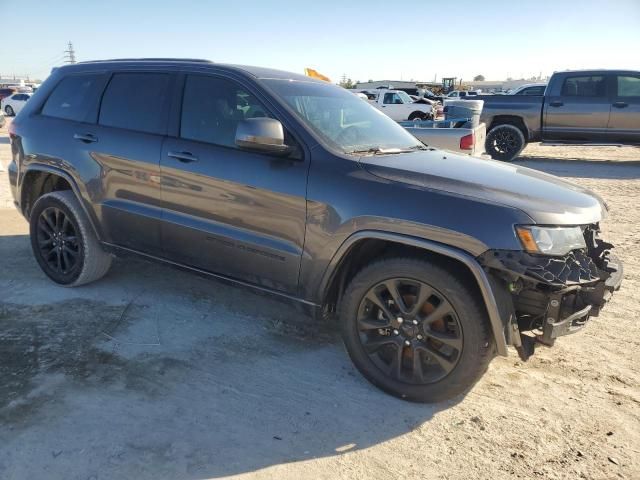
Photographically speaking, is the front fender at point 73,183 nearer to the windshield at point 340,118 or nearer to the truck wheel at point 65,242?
the truck wheel at point 65,242

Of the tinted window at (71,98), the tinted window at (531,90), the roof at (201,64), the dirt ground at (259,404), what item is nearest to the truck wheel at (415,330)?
the dirt ground at (259,404)

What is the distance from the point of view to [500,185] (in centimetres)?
288

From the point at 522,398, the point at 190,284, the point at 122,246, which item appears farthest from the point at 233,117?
the point at 522,398

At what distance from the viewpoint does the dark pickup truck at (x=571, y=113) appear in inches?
470

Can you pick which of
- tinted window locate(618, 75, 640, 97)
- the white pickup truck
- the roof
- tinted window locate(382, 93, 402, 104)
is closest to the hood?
the roof

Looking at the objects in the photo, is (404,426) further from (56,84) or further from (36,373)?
(56,84)

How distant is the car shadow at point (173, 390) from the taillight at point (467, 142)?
410 cm

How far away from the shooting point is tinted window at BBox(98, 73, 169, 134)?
379 centimetres

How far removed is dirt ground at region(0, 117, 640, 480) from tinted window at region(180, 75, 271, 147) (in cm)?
140

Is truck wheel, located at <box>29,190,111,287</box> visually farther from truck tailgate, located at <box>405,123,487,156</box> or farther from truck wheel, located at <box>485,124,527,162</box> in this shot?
truck wheel, located at <box>485,124,527,162</box>

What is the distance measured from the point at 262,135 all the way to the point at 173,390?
5.19ft

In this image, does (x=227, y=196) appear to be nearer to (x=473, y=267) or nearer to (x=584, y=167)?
(x=473, y=267)

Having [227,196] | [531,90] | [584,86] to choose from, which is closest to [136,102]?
[227,196]

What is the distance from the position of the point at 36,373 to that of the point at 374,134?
8.87ft
